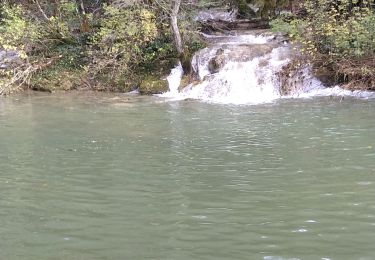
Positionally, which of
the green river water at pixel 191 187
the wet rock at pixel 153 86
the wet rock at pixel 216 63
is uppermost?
the wet rock at pixel 216 63

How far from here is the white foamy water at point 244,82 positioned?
59.6 feet

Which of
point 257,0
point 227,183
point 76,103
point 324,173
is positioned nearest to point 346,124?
point 324,173

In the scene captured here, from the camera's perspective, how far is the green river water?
5.53 metres

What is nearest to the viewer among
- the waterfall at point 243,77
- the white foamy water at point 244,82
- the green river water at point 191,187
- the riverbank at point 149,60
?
the green river water at point 191,187

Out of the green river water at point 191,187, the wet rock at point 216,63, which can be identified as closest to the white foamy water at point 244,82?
the wet rock at point 216,63

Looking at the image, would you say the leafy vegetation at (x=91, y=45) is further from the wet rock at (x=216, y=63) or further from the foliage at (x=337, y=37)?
the foliage at (x=337, y=37)

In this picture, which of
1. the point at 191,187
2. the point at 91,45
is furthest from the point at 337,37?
the point at 191,187

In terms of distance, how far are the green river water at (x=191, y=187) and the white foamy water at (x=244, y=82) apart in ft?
12.9

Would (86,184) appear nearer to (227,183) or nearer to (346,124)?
(227,183)

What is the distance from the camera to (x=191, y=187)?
770 centimetres

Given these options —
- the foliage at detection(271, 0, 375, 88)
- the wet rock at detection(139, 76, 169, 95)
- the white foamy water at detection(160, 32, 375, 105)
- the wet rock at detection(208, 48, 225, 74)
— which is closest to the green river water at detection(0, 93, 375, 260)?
the white foamy water at detection(160, 32, 375, 105)

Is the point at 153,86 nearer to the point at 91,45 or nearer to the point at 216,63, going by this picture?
the point at 216,63

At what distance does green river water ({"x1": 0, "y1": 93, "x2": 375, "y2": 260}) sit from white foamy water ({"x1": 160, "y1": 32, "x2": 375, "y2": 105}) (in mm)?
3930

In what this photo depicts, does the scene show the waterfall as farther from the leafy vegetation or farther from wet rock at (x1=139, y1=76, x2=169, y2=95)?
the leafy vegetation
